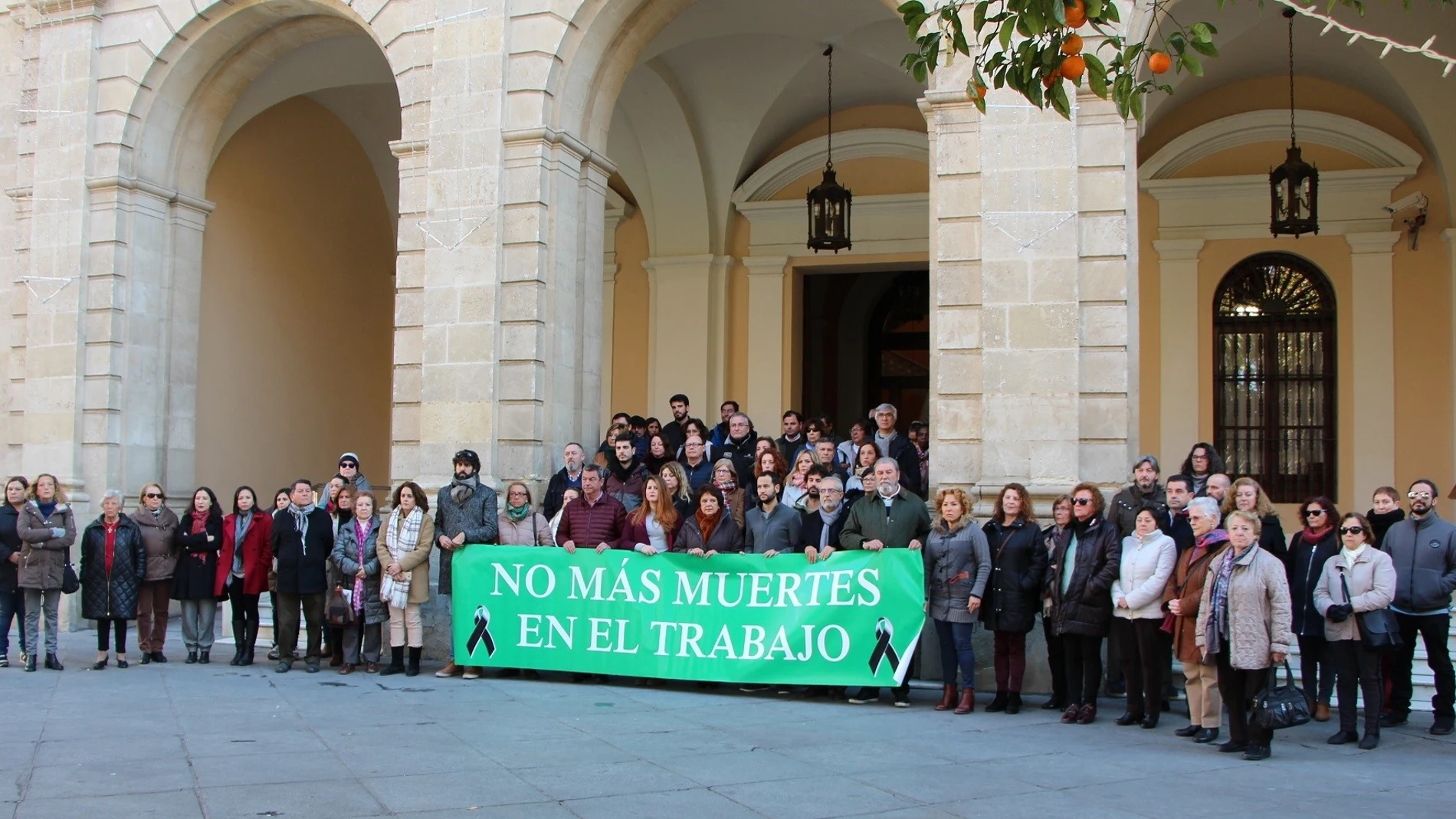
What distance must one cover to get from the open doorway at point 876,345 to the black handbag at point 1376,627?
1150cm

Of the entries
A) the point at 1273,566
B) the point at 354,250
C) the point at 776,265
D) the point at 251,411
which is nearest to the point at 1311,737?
the point at 1273,566

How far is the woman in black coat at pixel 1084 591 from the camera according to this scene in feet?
27.9

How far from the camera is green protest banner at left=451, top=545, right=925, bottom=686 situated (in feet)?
30.2

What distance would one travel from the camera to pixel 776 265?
16.9 m

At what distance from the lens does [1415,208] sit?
14.2m

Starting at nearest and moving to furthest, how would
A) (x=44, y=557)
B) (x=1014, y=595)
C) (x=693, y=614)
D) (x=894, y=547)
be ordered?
(x=1014, y=595), (x=894, y=547), (x=693, y=614), (x=44, y=557)

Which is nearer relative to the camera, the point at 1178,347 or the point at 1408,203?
the point at 1408,203

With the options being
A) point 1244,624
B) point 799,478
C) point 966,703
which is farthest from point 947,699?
point 1244,624

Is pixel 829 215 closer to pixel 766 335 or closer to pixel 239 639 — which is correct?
pixel 766 335

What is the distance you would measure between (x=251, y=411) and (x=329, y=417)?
69.0 inches

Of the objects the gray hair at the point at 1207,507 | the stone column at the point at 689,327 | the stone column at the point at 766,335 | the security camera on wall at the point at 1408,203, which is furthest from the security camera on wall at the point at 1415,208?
the gray hair at the point at 1207,507

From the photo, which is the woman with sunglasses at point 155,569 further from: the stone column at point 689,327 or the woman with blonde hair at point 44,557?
the stone column at point 689,327

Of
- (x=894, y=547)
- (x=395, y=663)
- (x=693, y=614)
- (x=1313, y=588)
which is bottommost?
(x=395, y=663)

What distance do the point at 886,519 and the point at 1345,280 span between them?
26.7 feet
